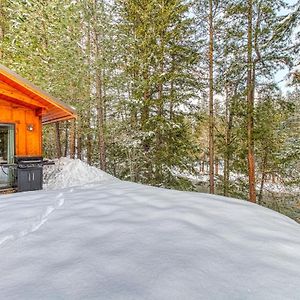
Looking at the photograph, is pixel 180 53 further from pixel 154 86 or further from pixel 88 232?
pixel 88 232

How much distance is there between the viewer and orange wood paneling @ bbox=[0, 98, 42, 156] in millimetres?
7359

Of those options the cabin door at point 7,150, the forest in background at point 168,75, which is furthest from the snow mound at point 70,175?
the forest in background at point 168,75

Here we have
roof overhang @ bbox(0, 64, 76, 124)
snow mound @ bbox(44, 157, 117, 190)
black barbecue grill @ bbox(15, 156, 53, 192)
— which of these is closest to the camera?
roof overhang @ bbox(0, 64, 76, 124)

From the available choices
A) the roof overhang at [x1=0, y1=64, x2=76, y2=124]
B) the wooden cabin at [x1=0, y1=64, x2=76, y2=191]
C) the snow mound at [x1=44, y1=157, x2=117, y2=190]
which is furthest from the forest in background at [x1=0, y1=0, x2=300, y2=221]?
the wooden cabin at [x1=0, y1=64, x2=76, y2=191]

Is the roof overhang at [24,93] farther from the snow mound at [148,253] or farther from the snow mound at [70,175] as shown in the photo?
the snow mound at [148,253]

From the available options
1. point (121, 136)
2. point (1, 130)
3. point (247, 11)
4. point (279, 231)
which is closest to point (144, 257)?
point (279, 231)

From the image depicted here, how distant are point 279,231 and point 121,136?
329 inches

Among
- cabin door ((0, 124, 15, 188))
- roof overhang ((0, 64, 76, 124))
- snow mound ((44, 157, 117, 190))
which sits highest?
roof overhang ((0, 64, 76, 124))

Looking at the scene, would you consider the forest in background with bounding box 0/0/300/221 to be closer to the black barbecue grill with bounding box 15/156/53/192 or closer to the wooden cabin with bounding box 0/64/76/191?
the wooden cabin with bounding box 0/64/76/191

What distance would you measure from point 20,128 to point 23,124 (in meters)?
0.17

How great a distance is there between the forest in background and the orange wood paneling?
2730 mm

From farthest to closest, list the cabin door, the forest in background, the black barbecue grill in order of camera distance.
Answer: the forest in background → the cabin door → the black barbecue grill

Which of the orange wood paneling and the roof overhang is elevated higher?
the roof overhang

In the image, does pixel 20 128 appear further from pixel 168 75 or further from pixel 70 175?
pixel 168 75
